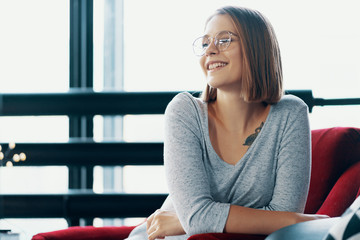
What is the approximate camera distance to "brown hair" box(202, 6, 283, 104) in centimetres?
135

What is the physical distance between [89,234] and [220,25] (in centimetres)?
85

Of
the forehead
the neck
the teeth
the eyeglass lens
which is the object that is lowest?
the neck

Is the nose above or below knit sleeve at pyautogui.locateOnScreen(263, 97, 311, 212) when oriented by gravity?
above

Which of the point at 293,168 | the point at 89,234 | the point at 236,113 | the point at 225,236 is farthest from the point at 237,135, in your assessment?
the point at 89,234

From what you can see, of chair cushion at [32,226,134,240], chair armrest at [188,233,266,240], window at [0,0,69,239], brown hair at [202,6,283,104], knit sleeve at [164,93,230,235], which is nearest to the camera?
chair armrest at [188,233,266,240]

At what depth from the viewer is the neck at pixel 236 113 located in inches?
55.6

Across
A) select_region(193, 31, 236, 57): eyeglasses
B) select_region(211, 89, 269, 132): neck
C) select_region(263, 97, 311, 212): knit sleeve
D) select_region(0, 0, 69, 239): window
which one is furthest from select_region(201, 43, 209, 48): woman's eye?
select_region(0, 0, 69, 239): window

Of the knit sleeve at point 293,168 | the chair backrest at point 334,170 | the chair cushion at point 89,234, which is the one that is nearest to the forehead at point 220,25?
the knit sleeve at point 293,168

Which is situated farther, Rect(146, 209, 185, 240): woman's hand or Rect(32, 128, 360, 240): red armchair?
Rect(32, 128, 360, 240): red armchair

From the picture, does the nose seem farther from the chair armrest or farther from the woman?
the chair armrest

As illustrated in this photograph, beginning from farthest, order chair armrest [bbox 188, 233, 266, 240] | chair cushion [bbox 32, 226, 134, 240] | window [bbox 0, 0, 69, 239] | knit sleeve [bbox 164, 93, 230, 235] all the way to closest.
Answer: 1. window [bbox 0, 0, 69, 239]
2. chair cushion [bbox 32, 226, 134, 240]
3. knit sleeve [bbox 164, 93, 230, 235]
4. chair armrest [bbox 188, 233, 266, 240]

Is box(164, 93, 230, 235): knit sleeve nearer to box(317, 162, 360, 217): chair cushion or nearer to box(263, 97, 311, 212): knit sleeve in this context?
box(263, 97, 311, 212): knit sleeve

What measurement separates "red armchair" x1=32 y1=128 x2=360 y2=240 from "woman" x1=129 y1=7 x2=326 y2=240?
17 cm

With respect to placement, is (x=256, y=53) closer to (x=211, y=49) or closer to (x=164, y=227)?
(x=211, y=49)
